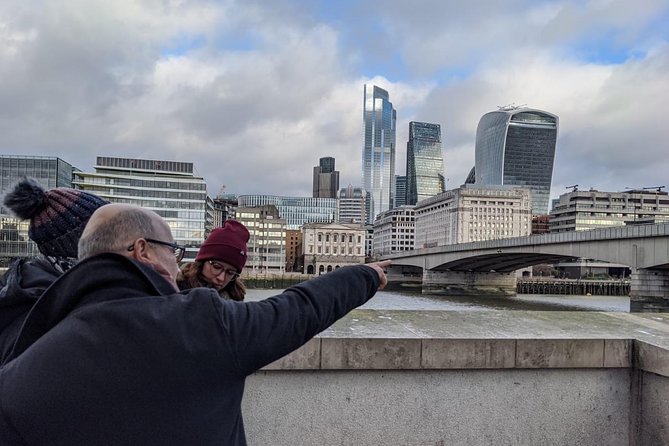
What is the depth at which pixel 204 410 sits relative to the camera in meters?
1.32

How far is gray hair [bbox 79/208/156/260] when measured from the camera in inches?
57.2

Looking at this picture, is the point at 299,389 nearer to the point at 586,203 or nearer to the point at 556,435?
the point at 556,435

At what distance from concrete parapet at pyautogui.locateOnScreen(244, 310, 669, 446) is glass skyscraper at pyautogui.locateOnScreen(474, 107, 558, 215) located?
558ft

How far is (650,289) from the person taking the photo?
110 ft

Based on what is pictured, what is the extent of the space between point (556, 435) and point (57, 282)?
11.0ft

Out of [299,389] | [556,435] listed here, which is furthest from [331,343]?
[556,435]

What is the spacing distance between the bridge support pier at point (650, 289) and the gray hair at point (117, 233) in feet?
124

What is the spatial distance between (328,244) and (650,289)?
291 ft

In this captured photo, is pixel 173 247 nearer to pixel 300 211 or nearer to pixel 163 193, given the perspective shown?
pixel 163 193

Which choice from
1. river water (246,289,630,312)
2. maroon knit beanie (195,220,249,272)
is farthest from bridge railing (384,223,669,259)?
maroon knit beanie (195,220,249,272)

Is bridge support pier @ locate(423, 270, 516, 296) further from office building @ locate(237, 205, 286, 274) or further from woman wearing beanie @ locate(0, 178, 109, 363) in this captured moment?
woman wearing beanie @ locate(0, 178, 109, 363)

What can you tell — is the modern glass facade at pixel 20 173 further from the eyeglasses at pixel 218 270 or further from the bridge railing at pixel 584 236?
the eyeglasses at pixel 218 270

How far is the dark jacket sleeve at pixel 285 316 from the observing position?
4.37ft

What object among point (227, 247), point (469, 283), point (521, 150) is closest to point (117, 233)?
point (227, 247)
